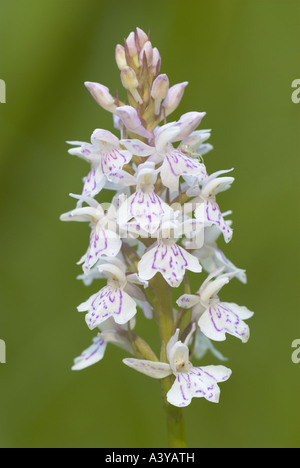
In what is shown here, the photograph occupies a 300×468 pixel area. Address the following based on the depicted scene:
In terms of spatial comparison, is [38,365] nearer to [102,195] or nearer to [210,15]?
[102,195]

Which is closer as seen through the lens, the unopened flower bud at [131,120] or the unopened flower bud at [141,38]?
the unopened flower bud at [131,120]

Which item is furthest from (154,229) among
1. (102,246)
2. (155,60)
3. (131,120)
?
(155,60)

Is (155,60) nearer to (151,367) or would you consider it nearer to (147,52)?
(147,52)

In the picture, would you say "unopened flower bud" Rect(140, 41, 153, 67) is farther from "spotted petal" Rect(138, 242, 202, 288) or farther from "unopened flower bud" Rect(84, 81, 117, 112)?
"spotted petal" Rect(138, 242, 202, 288)

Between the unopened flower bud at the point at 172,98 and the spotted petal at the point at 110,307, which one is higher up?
the unopened flower bud at the point at 172,98

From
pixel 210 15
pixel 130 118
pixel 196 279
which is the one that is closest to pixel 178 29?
pixel 210 15

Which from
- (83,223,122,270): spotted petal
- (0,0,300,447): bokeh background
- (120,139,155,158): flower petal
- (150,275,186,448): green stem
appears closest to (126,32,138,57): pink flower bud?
(120,139,155,158): flower petal

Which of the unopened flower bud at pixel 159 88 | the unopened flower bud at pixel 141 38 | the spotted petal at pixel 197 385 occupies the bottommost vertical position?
the spotted petal at pixel 197 385

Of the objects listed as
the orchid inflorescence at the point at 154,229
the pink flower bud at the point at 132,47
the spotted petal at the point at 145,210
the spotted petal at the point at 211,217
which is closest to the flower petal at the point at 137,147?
the orchid inflorescence at the point at 154,229

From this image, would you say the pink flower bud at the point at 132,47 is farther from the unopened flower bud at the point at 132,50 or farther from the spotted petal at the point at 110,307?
the spotted petal at the point at 110,307
